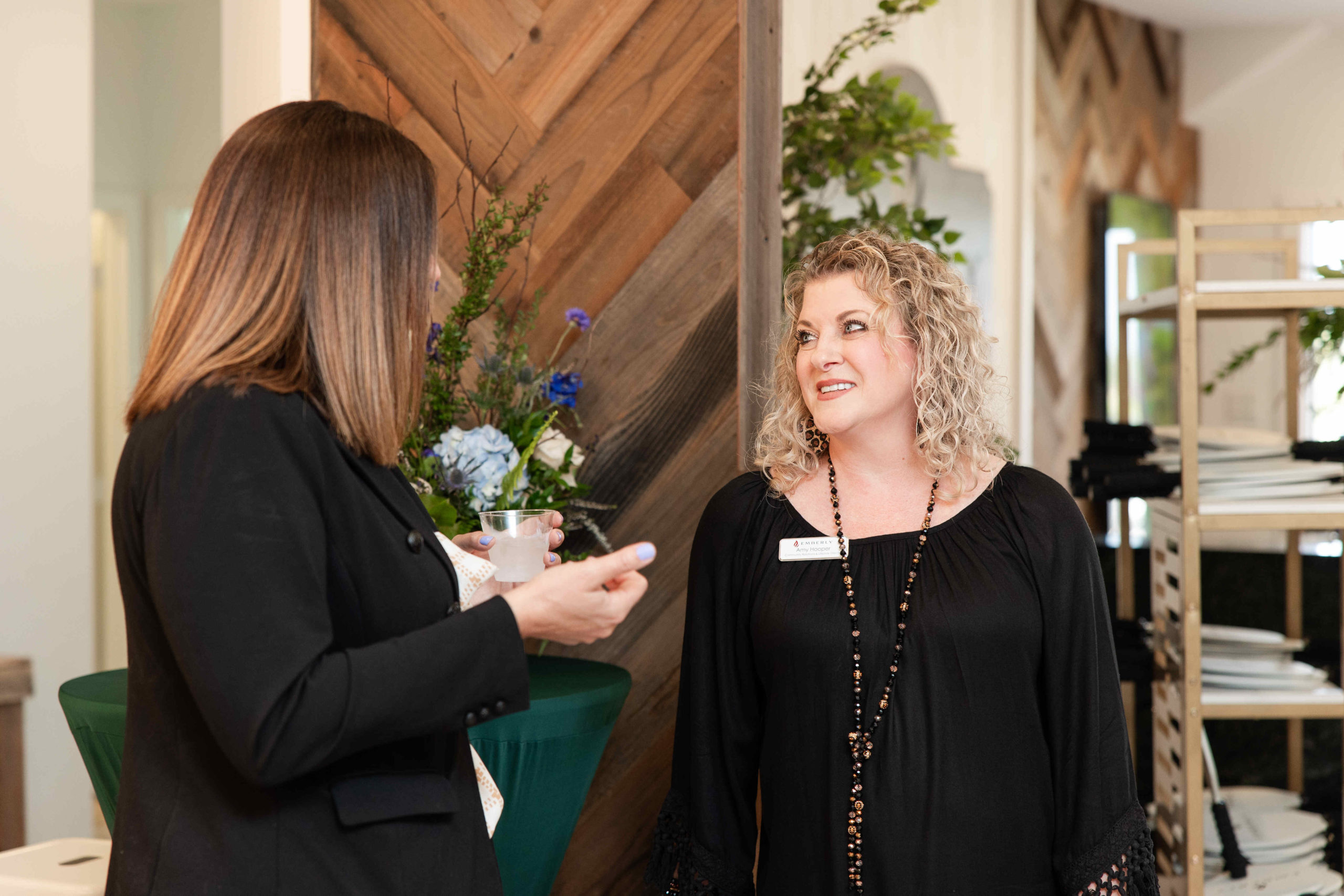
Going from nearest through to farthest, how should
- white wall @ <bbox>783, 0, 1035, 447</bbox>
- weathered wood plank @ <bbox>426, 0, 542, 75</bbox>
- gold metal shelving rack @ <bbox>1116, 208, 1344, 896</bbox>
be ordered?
1. weathered wood plank @ <bbox>426, 0, 542, 75</bbox>
2. gold metal shelving rack @ <bbox>1116, 208, 1344, 896</bbox>
3. white wall @ <bbox>783, 0, 1035, 447</bbox>

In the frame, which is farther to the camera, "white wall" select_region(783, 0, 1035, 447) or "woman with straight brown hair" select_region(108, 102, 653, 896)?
"white wall" select_region(783, 0, 1035, 447)

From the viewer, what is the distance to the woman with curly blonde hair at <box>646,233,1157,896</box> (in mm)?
1639

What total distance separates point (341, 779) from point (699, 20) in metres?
1.60

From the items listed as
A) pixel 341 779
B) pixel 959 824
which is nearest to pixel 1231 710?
pixel 959 824

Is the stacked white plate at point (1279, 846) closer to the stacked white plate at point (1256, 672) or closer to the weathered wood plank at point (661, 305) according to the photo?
the stacked white plate at point (1256, 672)

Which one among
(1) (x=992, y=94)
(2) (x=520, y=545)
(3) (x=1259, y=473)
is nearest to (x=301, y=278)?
(2) (x=520, y=545)

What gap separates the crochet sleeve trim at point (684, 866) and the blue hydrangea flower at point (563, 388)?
691mm

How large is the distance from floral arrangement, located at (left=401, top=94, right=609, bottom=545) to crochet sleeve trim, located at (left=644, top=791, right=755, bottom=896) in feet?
1.52

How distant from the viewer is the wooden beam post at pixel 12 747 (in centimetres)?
337

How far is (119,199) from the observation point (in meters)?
5.32

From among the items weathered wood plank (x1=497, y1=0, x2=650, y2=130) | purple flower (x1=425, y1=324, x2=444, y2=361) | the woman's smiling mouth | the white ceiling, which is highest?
the white ceiling

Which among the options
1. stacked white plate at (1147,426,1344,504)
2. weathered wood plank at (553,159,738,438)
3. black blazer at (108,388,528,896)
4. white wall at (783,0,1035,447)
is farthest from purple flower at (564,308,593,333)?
white wall at (783,0,1035,447)

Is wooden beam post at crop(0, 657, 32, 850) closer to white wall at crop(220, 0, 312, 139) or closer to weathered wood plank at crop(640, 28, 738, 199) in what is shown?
white wall at crop(220, 0, 312, 139)

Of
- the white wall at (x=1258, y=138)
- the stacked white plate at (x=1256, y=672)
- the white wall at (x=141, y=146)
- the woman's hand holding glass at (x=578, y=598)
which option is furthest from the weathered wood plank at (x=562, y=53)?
the white wall at (x=1258, y=138)
